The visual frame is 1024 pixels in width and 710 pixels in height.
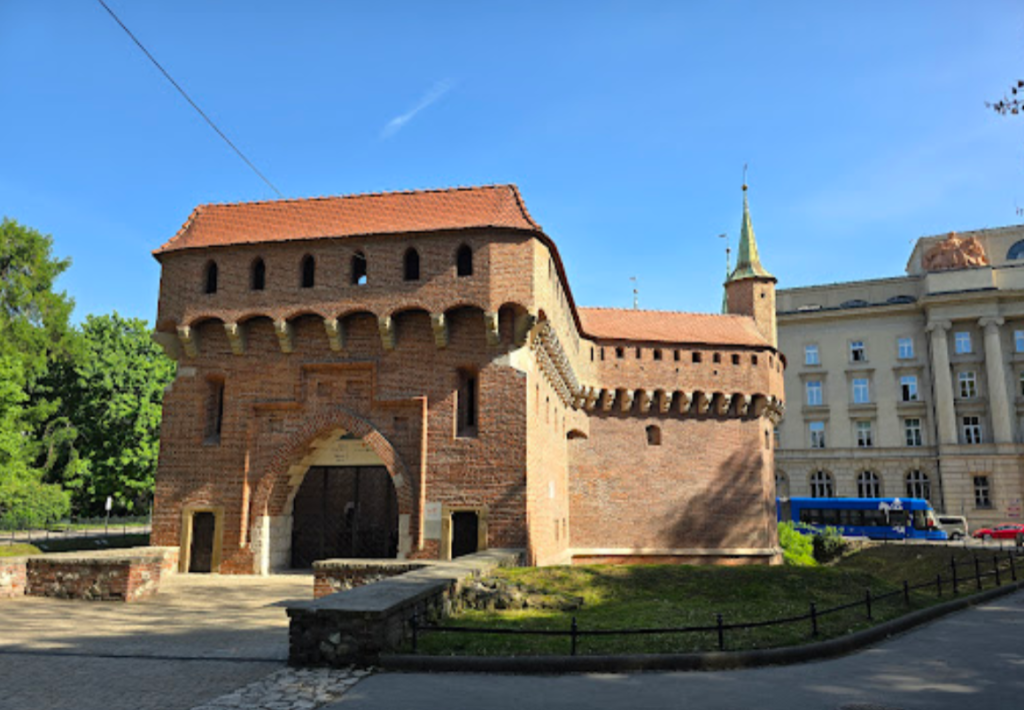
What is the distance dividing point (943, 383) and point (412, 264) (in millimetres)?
41924

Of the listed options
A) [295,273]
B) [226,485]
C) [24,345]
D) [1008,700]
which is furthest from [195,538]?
[24,345]

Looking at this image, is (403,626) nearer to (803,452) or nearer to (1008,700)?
(1008,700)

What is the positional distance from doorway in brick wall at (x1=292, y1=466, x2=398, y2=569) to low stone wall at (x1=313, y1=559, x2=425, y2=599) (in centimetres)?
861

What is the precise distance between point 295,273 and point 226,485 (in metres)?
6.16

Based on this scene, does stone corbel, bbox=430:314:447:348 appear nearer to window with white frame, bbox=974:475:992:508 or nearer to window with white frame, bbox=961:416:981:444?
window with white frame, bbox=974:475:992:508

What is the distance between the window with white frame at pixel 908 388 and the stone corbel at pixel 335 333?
43.3 meters

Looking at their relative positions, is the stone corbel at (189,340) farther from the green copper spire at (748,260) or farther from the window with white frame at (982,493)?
the window with white frame at (982,493)

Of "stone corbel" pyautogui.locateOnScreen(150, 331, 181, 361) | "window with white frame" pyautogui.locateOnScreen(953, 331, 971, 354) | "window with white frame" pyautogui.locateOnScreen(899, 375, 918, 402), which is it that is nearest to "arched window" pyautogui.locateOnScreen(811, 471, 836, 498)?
"window with white frame" pyautogui.locateOnScreen(899, 375, 918, 402)

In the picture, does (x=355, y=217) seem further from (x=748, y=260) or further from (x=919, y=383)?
(x=919, y=383)

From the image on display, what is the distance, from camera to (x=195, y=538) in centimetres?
2112

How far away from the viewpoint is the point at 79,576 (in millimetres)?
15539

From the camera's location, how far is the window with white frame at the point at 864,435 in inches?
2012

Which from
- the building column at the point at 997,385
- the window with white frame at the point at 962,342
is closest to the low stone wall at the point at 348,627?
the building column at the point at 997,385

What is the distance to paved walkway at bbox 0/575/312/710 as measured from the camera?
24.8 feet
